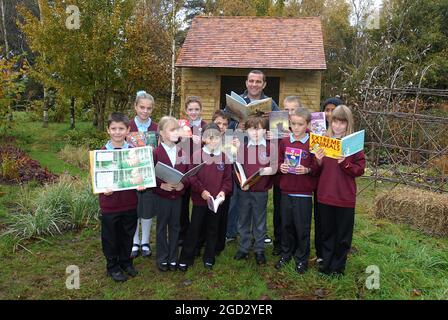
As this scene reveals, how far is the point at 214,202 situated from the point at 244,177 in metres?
0.43

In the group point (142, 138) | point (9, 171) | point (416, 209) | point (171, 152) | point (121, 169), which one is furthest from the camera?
point (9, 171)

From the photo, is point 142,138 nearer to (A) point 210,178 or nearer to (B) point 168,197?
(B) point 168,197

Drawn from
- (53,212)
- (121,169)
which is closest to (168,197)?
(121,169)

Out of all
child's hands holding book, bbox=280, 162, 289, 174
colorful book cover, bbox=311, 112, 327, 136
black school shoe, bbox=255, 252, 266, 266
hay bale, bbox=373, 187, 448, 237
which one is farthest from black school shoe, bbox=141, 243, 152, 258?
hay bale, bbox=373, 187, 448, 237

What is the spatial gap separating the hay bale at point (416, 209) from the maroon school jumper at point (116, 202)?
14.0 ft

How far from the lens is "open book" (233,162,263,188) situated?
3759 millimetres

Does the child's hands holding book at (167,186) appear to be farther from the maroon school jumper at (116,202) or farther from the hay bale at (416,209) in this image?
the hay bale at (416,209)

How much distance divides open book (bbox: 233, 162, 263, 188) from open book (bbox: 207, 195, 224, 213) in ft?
0.91

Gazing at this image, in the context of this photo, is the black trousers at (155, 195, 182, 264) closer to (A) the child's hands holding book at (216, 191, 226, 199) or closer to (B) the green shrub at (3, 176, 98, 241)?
(A) the child's hands holding book at (216, 191, 226, 199)

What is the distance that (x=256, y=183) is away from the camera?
13.3 feet

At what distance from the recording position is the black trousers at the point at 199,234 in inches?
157

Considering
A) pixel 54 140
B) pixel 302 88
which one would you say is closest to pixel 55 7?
pixel 54 140

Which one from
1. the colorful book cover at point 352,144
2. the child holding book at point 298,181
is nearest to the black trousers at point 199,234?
the child holding book at point 298,181

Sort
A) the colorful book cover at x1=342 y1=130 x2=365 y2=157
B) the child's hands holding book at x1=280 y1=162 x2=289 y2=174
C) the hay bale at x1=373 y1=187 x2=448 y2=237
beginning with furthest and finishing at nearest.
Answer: the hay bale at x1=373 y1=187 x2=448 y2=237 → the child's hands holding book at x1=280 y1=162 x2=289 y2=174 → the colorful book cover at x1=342 y1=130 x2=365 y2=157
